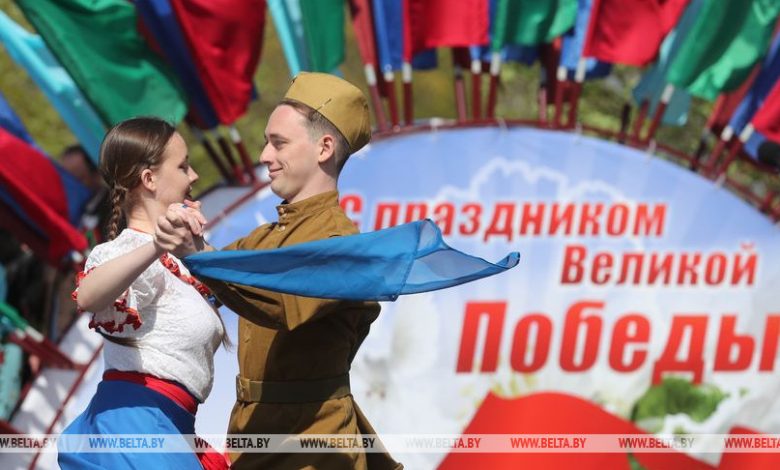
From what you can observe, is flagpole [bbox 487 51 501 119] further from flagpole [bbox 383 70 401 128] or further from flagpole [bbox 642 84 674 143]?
flagpole [bbox 642 84 674 143]

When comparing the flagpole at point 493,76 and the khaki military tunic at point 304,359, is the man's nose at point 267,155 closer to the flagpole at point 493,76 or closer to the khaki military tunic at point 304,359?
the khaki military tunic at point 304,359

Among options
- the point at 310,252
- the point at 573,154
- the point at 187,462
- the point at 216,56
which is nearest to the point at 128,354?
the point at 187,462

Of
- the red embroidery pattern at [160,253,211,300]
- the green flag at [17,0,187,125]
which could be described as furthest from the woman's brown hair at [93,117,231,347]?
the green flag at [17,0,187,125]

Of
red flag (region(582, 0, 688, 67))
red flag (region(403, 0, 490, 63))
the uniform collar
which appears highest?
the uniform collar

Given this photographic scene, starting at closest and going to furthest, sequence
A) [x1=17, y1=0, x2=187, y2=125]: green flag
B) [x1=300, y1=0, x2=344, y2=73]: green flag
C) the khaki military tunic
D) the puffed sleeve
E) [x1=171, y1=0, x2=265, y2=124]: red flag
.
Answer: the puffed sleeve → the khaki military tunic → [x1=17, y1=0, x2=187, y2=125]: green flag → [x1=171, y1=0, x2=265, y2=124]: red flag → [x1=300, y1=0, x2=344, y2=73]: green flag

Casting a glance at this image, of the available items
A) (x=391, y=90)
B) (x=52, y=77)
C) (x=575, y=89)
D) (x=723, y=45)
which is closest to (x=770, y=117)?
(x=723, y=45)

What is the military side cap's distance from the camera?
2311 mm

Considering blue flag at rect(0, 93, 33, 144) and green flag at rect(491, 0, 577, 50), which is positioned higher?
green flag at rect(491, 0, 577, 50)

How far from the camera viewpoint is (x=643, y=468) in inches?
148

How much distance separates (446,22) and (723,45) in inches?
34.6

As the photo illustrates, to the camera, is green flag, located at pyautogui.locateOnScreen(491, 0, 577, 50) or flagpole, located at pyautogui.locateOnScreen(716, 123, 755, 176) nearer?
green flag, located at pyautogui.locateOnScreen(491, 0, 577, 50)

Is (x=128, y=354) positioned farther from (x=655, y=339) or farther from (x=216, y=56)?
(x=655, y=339)

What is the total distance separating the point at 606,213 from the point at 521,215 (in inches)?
10.8

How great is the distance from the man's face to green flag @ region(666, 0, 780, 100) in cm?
193
